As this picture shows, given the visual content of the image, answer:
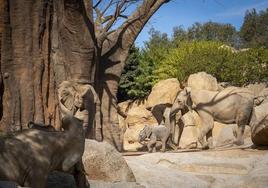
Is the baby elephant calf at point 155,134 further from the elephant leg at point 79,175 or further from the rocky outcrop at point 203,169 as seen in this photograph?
the elephant leg at point 79,175

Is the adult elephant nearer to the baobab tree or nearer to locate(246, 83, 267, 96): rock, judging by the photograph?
the baobab tree

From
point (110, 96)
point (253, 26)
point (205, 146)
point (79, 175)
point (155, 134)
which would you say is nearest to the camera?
point (79, 175)

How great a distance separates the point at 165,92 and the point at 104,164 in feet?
66.6

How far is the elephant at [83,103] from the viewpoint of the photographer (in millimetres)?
11660

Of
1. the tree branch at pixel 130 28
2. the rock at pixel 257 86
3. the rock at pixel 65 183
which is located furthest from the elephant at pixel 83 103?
the rock at pixel 257 86

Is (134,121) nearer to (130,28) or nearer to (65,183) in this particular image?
(130,28)

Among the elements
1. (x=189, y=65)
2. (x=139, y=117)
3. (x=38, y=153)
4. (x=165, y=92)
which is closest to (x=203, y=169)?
(x=38, y=153)

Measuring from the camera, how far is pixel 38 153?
489 cm

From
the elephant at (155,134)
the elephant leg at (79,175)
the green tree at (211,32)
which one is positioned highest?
the green tree at (211,32)

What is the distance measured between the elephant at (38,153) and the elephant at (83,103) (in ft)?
19.1

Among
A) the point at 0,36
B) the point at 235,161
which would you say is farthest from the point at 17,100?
the point at 235,161

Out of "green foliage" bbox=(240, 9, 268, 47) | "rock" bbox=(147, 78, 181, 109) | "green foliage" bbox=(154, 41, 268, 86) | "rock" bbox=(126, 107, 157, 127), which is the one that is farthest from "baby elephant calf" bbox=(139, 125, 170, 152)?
"green foliage" bbox=(240, 9, 268, 47)

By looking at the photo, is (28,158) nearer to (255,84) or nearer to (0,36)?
(0,36)

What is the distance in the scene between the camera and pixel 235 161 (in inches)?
396
